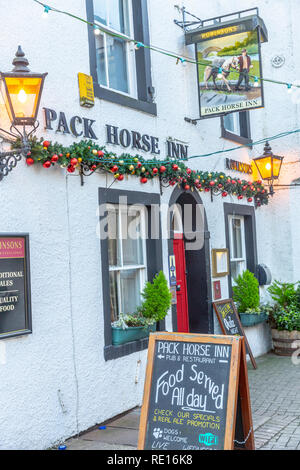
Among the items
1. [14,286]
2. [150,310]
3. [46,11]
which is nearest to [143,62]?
[46,11]

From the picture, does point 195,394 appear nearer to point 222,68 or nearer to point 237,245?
point 222,68

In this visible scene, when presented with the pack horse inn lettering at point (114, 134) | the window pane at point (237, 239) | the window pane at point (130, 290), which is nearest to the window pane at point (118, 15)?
the pack horse inn lettering at point (114, 134)

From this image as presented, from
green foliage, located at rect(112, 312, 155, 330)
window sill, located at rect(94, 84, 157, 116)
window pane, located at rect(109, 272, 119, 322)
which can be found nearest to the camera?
window sill, located at rect(94, 84, 157, 116)

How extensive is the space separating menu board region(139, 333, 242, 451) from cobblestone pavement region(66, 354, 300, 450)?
2.91ft

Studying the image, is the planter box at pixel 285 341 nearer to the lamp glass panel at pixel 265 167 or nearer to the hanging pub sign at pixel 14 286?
the lamp glass panel at pixel 265 167

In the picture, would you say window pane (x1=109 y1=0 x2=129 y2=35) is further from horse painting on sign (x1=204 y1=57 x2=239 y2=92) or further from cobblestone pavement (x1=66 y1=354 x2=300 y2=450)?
cobblestone pavement (x1=66 y1=354 x2=300 y2=450)

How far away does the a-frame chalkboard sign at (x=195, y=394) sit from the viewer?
14.1ft

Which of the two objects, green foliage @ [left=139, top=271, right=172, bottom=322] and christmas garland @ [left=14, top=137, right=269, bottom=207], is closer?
christmas garland @ [left=14, top=137, right=269, bottom=207]

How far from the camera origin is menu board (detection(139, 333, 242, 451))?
431 cm

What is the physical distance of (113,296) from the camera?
655 centimetres

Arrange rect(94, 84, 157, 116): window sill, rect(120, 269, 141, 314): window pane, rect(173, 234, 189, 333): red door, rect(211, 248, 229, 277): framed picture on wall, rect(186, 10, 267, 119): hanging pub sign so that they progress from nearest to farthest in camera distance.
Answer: rect(94, 84, 157, 116): window sill
rect(120, 269, 141, 314): window pane
rect(186, 10, 267, 119): hanging pub sign
rect(173, 234, 189, 333): red door
rect(211, 248, 229, 277): framed picture on wall

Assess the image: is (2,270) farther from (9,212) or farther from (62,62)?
(62,62)

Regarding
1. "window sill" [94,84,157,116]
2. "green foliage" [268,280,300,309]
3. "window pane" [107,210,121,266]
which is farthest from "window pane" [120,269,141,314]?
"green foliage" [268,280,300,309]
